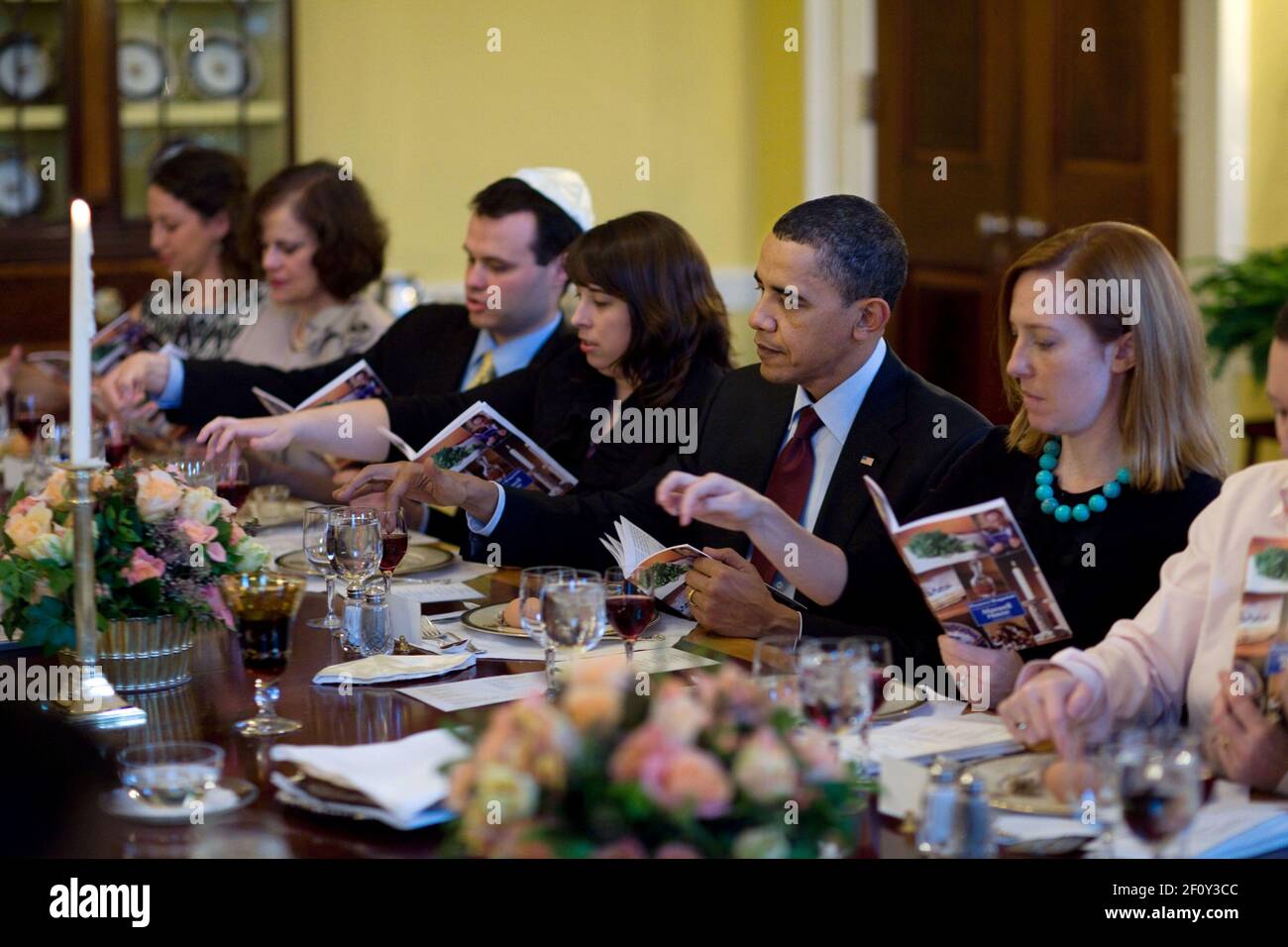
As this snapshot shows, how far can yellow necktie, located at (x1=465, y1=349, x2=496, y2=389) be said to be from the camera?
12.6ft

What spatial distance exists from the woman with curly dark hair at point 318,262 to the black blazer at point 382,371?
0.25 meters

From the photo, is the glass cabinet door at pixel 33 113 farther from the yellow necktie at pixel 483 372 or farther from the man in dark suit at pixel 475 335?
the yellow necktie at pixel 483 372

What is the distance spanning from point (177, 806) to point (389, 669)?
54cm

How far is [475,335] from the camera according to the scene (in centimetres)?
395

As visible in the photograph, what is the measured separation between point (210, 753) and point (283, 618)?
0.26 metres

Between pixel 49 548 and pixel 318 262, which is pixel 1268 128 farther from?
pixel 49 548

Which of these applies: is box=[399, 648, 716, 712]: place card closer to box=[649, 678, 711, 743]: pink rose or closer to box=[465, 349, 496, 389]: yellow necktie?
box=[649, 678, 711, 743]: pink rose

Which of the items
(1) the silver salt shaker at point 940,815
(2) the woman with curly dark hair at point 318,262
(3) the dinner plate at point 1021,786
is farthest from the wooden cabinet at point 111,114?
(1) the silver salt shaker at point 940,815

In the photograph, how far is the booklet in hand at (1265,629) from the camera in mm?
1727

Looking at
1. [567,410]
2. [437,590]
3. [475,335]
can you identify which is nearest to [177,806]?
[437,590]

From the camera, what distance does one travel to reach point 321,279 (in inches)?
174
